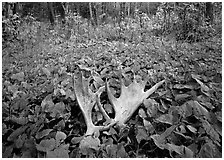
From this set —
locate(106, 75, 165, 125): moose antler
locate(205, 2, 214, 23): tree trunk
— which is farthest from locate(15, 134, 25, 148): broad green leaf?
locate(205, 2, 214, 23): tree trunk

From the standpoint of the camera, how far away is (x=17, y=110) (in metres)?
2.12

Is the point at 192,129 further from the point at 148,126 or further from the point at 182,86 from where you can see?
the point at 182,86

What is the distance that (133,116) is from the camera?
2041mm

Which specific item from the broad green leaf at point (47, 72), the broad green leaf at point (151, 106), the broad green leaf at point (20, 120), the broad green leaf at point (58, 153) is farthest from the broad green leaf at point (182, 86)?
the broad green leaf at point (47, 72)

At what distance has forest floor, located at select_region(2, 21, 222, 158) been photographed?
1582mm

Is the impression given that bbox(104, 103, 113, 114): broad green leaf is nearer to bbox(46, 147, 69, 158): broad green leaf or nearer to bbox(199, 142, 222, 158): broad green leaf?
bbox(46, 147, 69, 158): broad green leaf

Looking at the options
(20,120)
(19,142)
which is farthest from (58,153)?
(20,120)

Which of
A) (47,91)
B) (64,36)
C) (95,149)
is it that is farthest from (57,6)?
(95,149)

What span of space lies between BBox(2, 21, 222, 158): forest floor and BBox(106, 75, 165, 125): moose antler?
0.07 metres

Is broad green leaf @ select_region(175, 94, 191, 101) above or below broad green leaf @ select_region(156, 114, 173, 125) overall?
above

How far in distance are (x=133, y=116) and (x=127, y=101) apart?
6.7 inches

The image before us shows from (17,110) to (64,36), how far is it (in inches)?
160

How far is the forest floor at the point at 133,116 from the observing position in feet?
5.19

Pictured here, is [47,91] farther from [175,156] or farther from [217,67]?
[217,67]
